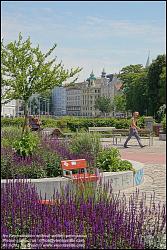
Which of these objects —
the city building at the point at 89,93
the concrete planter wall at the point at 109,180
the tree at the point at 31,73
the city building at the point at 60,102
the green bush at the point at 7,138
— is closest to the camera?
the green bush at the point at 7,138

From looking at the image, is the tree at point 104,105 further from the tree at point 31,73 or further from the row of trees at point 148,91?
the tree at point 31,73

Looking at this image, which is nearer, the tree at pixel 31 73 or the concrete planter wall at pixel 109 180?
the concrete planter wall at pixel 109 180

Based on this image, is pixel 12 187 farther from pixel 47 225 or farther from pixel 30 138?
pixel 30 138

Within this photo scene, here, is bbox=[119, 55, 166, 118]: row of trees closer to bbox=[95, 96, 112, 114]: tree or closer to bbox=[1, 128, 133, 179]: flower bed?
bbox=[1, 128, 133, 179]: flower bed

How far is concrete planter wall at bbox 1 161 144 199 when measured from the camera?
7711 millimetres

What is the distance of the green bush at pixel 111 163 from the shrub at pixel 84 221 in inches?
204

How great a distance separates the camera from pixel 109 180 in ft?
28.4

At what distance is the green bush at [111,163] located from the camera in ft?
31.4

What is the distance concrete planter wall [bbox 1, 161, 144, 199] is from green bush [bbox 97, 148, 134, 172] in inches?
10.1

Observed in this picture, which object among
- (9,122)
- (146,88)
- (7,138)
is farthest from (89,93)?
(7,138)

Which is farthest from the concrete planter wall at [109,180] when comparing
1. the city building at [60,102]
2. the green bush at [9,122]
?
the city building at [60,102]

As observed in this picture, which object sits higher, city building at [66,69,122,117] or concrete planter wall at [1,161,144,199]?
city building at [66,69,122,117]

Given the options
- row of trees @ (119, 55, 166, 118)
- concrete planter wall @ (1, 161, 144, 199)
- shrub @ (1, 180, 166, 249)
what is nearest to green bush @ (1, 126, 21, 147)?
shrub @ (1, 180, 166, 249)

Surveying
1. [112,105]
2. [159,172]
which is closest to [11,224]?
[159,172]
